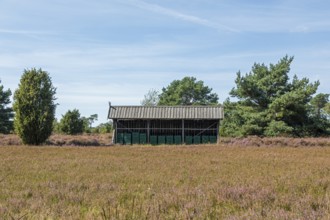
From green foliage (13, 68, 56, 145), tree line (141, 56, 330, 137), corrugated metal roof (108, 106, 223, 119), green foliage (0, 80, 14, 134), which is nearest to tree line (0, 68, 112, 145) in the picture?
green foliage (13, 68, 56, 145)

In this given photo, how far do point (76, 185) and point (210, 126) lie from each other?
114 feet

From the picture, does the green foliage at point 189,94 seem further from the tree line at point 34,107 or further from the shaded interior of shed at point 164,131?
the tree line at point 34,107

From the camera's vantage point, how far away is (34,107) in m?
35.5

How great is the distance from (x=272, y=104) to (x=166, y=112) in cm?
1093

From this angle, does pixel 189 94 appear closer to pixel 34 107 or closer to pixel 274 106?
pixel 274 106

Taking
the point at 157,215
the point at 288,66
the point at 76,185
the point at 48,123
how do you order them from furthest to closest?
the point at 288,66 → the point at 48,123 → the point at 76,185 → the point at 157,215

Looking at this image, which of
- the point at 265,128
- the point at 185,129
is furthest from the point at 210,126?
the point at 265,128

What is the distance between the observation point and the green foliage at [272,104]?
141 feet

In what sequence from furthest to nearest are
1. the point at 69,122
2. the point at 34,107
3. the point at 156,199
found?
the point at 69,122
the point at 34,107
the point at 156,199

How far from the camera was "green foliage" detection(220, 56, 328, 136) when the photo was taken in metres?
43.1

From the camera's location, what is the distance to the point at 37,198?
25.1 ft

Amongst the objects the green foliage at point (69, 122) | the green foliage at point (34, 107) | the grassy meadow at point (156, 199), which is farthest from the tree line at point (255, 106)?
the grassy meadow at point (156, 199)

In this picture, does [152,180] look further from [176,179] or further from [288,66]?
[288,66]

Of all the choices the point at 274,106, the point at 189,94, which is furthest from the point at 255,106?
the point at 189,94
